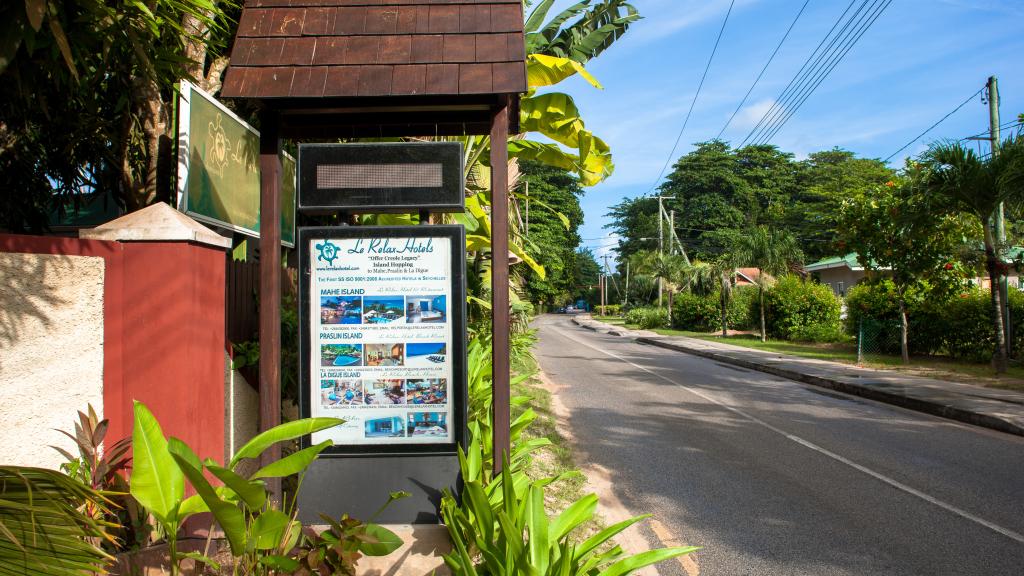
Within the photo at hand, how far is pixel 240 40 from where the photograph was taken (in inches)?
169

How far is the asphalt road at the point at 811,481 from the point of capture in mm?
4815

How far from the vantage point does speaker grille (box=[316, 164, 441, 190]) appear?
430 centimetres

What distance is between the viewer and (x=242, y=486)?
2.51 m

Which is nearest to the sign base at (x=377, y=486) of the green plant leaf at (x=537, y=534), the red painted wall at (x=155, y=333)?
the red painted wall at (x=155, y=333)

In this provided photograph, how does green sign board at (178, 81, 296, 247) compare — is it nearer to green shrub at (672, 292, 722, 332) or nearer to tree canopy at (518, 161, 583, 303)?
tree canopy at (518, 161, 583, 303)

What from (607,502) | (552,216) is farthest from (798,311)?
(607,502)

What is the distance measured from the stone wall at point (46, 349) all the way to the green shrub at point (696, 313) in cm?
3687

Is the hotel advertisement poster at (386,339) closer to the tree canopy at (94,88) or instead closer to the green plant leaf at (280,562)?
the green plant leaf at (280,562)

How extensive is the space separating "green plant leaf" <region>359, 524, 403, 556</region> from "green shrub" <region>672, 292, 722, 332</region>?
3664 centimetres

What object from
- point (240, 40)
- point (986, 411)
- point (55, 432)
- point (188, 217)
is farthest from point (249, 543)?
point (986, 411)

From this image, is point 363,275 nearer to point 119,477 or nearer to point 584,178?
point 119,477

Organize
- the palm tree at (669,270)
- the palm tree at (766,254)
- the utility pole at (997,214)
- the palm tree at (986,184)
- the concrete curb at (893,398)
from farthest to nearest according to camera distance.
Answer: the palm tree at (669,270)
the palm tree at (766,254)
the utility pole at (997,214)
the palm tree at (986,184)
the concrete curb at (893,398)

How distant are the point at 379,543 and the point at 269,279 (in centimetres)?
188

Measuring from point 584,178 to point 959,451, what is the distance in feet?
18.1
